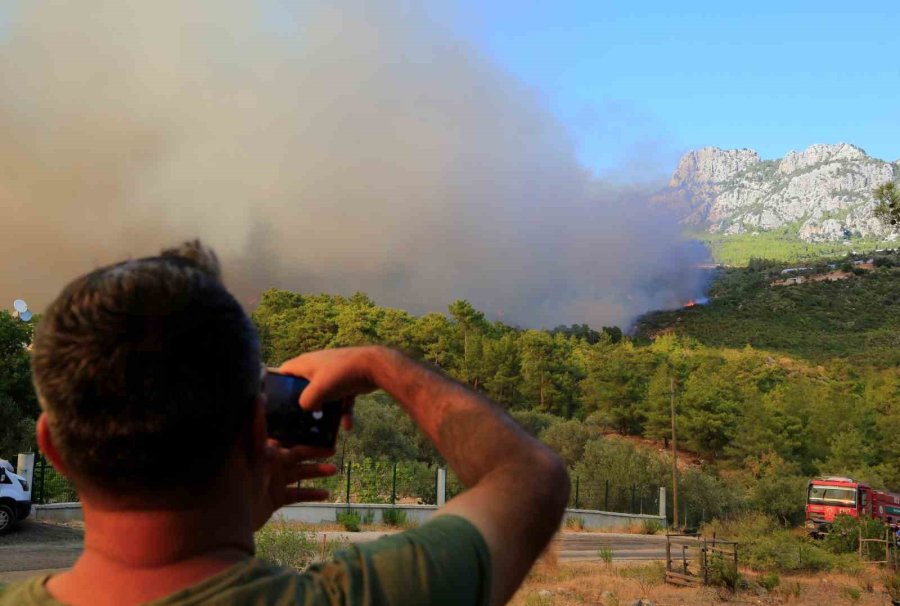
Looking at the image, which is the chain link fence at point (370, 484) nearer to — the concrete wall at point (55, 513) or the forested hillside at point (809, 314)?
the concrete wall at point (55, 513)

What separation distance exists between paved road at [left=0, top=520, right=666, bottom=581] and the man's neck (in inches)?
317

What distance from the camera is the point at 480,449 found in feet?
4.00

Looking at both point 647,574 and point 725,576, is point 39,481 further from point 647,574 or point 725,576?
point 725,576

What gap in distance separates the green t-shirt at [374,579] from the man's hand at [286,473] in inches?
8.3

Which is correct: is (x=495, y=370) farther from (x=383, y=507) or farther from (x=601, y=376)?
(x=383, y=507)

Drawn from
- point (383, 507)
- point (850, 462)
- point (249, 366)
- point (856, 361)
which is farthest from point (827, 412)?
point (249, 366)

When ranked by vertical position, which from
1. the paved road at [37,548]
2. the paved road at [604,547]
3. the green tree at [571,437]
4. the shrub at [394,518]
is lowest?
the paved road at [604,547]

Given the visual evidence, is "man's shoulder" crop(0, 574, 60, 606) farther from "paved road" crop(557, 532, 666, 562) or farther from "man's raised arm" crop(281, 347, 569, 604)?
"paved road" crop(557, 532, 666, 562)

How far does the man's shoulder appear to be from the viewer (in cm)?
107

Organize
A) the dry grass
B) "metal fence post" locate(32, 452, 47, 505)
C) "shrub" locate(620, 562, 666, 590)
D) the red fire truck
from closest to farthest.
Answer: the dry grass
"shrub" locate(620, 562, 666, 590)
"metal fence post" locate(32, 452, 47, 505)
the red fire truck

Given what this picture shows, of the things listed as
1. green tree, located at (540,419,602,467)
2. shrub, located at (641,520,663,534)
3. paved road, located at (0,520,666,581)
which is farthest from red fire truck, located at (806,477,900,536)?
green tree, located at (540,419,602,467)

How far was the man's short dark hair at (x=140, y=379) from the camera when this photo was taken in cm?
105

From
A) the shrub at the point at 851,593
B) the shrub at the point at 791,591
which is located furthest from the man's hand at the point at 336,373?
the shrub at the point at 851,593

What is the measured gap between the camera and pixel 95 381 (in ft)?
3.46
